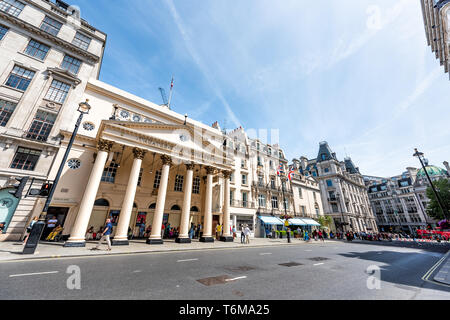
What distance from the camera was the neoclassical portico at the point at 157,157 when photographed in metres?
12.3

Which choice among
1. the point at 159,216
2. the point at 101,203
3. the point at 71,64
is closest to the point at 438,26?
the point at 159,216

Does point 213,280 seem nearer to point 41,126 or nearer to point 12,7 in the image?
point 41,126

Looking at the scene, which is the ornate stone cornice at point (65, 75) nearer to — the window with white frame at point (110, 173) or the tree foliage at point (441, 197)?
the window with white frame at point (110, 173)

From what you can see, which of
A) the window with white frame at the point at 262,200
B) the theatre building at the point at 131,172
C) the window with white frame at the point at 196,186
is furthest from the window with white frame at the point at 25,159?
the window with white frame at the point at 262,200

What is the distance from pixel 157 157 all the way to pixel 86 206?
27.8 feet

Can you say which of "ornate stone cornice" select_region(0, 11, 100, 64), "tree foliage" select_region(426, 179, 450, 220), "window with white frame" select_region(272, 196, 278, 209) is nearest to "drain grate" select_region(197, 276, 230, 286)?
"ornate stone cornice" select_region(0, 11, 100, 64)

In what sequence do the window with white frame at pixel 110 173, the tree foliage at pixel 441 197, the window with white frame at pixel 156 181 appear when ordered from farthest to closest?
the tree foliage at pixel 441 197 < the window with white frame at pixel 156 181 < the window with white frame at pixel 110 173

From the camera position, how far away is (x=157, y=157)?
19344 millimetres

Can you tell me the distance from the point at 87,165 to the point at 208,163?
11.6 meters

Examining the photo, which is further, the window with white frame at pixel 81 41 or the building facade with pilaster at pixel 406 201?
the building facade with pilaster at pixel 406 201

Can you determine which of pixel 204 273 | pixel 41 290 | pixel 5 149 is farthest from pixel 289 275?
pixel 5 149

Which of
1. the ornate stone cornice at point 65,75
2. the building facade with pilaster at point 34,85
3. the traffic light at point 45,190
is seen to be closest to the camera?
the traffic light at point 45,190

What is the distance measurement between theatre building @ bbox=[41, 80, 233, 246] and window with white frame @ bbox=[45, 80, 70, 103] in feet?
5.99

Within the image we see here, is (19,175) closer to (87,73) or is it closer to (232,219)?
(87,73)
